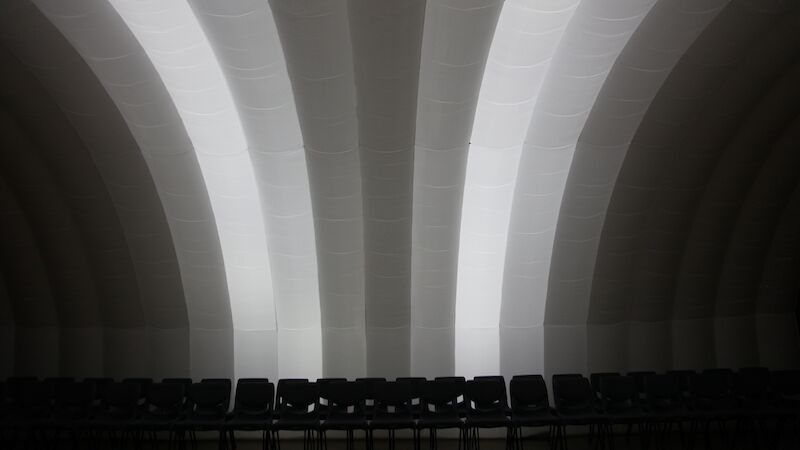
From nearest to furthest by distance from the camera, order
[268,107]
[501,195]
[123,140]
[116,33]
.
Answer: [116,33] < [268,107] < [123,140] < [501,195]

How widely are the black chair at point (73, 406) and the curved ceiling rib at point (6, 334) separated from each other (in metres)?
2.94

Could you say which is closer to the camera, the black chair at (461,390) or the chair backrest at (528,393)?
the black chair at (461,390)

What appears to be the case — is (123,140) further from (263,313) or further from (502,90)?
(502,90)

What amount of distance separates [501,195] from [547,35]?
2.86 meters

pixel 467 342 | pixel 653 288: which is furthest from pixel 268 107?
pixel 653 288

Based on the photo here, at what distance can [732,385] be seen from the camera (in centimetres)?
993

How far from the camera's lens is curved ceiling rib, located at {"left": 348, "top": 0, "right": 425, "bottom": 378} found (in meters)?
7.90

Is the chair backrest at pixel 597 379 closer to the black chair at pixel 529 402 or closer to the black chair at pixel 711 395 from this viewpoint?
the black chair at pixel 529 402

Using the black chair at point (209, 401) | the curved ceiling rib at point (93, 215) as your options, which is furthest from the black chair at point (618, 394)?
the curved ceiling rib at point (93, 215)

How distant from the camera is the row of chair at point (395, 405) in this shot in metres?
8.88

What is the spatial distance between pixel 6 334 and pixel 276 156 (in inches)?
269

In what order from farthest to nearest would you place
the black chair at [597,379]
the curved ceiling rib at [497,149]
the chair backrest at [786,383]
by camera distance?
the black chair at [597,379], the chair backrest at [786,383], the curved ceiling rib at [497,149]

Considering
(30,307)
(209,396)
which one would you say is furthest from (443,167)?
(30,307)

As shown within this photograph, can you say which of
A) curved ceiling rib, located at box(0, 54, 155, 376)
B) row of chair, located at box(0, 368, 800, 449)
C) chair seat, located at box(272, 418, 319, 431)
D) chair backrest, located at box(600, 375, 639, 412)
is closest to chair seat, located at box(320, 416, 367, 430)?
row of chair, located at box(0, 368, 800, 449)
